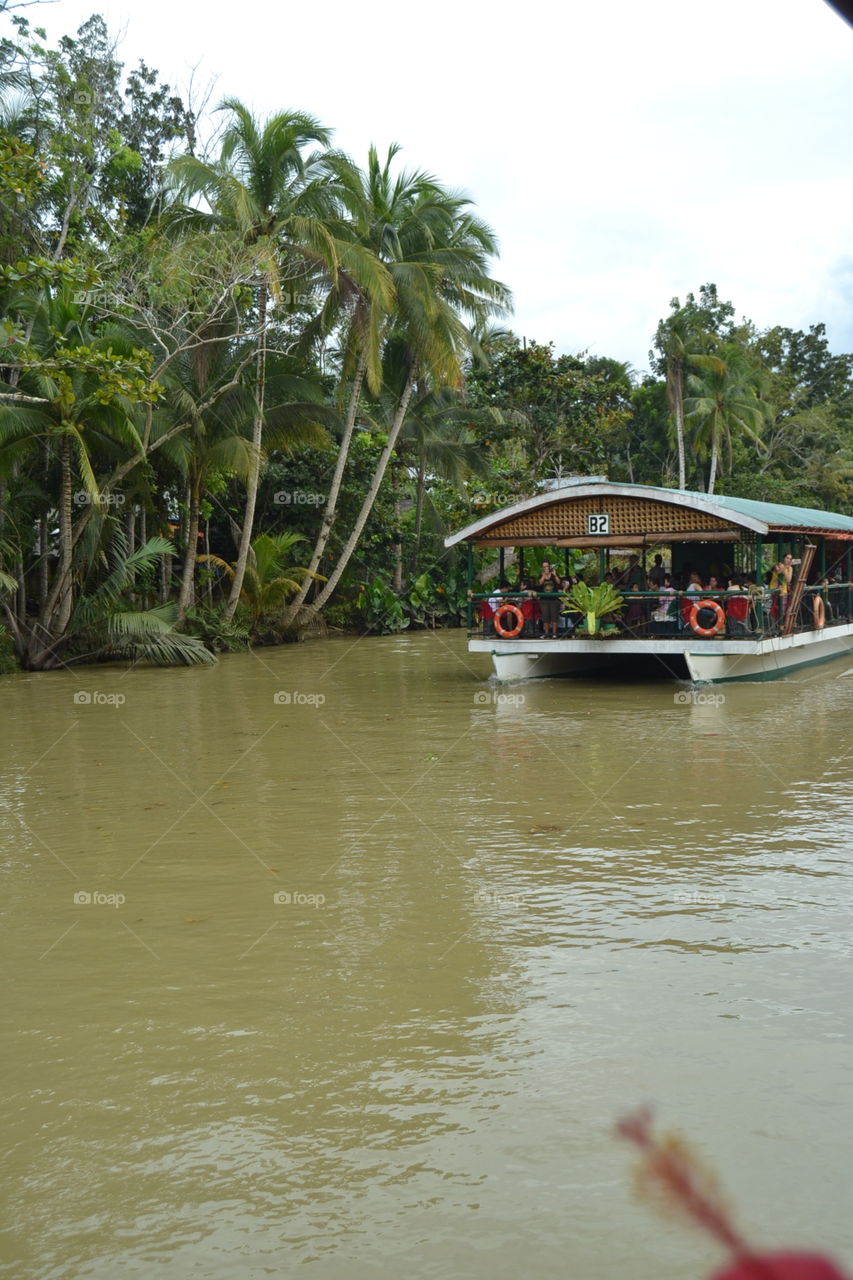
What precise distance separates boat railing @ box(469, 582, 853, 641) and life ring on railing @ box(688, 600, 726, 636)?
0.05 ft

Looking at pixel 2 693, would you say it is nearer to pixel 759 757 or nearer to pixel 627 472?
pixel 759 757

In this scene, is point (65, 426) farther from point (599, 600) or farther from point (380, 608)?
point (380, 608)

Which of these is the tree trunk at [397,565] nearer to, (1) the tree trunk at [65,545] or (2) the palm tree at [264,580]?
(2) the palm tree at [264,580]

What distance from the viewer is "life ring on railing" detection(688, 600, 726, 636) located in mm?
18359

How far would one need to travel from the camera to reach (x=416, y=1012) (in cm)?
559

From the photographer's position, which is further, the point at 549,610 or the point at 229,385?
the point at 229,385

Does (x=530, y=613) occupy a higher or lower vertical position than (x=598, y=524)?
lower

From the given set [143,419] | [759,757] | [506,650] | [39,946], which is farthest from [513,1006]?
[143,419]

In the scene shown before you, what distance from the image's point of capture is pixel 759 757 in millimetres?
12266

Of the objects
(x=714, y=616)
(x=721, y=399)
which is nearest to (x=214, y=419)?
(x=714, y=616)

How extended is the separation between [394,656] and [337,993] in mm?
19985

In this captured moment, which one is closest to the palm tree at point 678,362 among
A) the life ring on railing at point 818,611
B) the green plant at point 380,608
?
the green plant at point 380,608

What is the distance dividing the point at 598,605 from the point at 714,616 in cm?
173

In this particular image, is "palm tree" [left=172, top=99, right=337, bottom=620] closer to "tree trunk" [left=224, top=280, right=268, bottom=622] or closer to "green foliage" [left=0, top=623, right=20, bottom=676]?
"tree trunk" [left=224, top=280, right=268, bottom=622]
